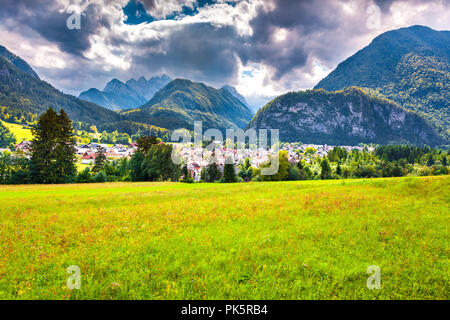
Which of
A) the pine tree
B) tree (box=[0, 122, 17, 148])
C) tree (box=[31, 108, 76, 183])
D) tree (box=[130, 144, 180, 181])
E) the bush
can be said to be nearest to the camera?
tree (box=[31, 108, 76, 183])

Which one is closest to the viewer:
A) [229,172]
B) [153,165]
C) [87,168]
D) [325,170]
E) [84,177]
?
[84,177]

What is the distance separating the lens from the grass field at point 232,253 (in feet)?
17.8

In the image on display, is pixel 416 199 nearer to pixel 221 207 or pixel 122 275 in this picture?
pixel 221 207

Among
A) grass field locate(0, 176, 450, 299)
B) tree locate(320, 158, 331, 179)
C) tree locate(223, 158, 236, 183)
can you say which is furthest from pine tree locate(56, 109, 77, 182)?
tree locate(320, 158, 331, 179)

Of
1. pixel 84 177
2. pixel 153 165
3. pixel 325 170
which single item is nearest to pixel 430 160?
pixel 325 170

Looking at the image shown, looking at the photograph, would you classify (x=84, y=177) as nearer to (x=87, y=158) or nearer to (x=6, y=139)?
(x=87, y=158)

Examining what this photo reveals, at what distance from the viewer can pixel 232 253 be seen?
7535 millimetres

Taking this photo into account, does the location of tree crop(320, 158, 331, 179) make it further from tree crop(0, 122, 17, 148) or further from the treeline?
tree crop(0, 122, 17, 148)

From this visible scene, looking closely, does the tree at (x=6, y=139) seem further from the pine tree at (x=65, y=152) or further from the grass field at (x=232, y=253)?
the grass field at (x=232, y=253)

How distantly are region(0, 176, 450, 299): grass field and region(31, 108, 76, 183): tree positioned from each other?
41611 millimetres

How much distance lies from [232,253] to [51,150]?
57.1 meters

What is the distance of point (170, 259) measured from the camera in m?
7.12

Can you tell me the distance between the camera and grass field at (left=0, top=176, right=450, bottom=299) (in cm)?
543

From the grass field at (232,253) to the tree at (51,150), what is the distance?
41611 millimetres
